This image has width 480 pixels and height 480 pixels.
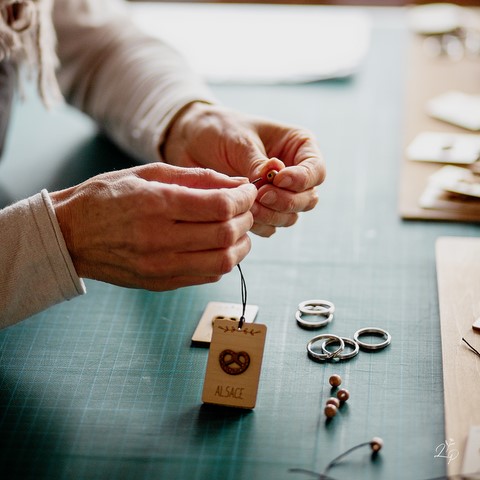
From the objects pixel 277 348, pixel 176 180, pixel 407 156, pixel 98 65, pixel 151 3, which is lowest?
pixel 277 348

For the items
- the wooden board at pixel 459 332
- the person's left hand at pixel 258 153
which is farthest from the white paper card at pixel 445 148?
the person's left hand at pixel 258 153

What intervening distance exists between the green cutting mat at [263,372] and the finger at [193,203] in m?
0.20

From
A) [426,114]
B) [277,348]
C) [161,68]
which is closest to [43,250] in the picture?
[277,348]

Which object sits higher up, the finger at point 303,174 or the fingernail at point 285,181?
the finger at point 303,174

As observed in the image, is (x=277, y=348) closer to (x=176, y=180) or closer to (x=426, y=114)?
(x=176, y=180)

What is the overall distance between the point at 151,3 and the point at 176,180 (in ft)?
5.61

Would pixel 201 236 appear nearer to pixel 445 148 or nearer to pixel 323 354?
Answer: pixel 323 354

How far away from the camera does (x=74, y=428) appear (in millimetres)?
925

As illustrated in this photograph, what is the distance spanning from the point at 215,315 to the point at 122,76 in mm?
657

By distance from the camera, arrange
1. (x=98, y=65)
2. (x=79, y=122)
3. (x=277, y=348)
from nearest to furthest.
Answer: (x=277, y=348) → (x=98, y=65) → (x=79, y=122)

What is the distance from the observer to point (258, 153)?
3.90ft

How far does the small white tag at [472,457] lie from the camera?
821mm

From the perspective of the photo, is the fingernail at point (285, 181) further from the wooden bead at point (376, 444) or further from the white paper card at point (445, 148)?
the white paper card at point (445, 148)

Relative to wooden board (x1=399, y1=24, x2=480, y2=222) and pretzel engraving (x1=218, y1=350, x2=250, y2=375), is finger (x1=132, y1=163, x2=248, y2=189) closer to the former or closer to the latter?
pretzel engraving (x1=218, y1=350, x2=250, y2=375)
